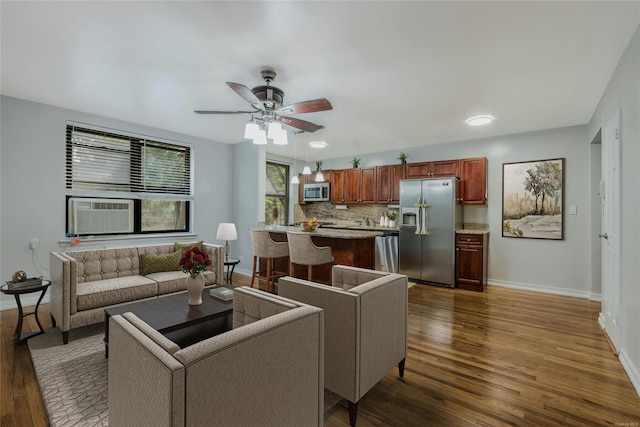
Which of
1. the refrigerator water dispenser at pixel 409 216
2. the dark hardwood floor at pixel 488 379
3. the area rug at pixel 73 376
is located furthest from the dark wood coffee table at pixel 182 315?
the refrigerator water dispenser at pixel 409 216

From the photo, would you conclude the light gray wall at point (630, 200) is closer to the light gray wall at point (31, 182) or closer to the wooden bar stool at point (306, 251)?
the wooden bar stool at point (306, 251)

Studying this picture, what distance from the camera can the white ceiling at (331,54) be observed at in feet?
6.55

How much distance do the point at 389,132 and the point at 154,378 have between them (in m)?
4.64

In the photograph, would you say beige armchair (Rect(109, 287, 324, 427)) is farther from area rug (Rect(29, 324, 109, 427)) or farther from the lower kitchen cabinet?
the lower kitchen cabinet

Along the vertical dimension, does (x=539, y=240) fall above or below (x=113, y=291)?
above

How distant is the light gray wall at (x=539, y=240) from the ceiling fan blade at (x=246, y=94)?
3961 mm

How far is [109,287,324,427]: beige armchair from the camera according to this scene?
1007 mm

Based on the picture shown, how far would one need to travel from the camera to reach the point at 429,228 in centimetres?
520

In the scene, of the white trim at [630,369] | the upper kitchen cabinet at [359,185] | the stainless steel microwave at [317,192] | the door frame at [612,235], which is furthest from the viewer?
the stainless steel microwave at [317,192]

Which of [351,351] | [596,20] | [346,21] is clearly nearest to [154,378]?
[351,351]

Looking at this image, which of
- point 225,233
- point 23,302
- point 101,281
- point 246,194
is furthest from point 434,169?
point 23,302

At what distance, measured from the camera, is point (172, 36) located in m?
2.27

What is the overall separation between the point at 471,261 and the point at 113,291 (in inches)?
192

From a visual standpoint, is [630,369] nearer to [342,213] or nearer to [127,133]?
[342,213]
